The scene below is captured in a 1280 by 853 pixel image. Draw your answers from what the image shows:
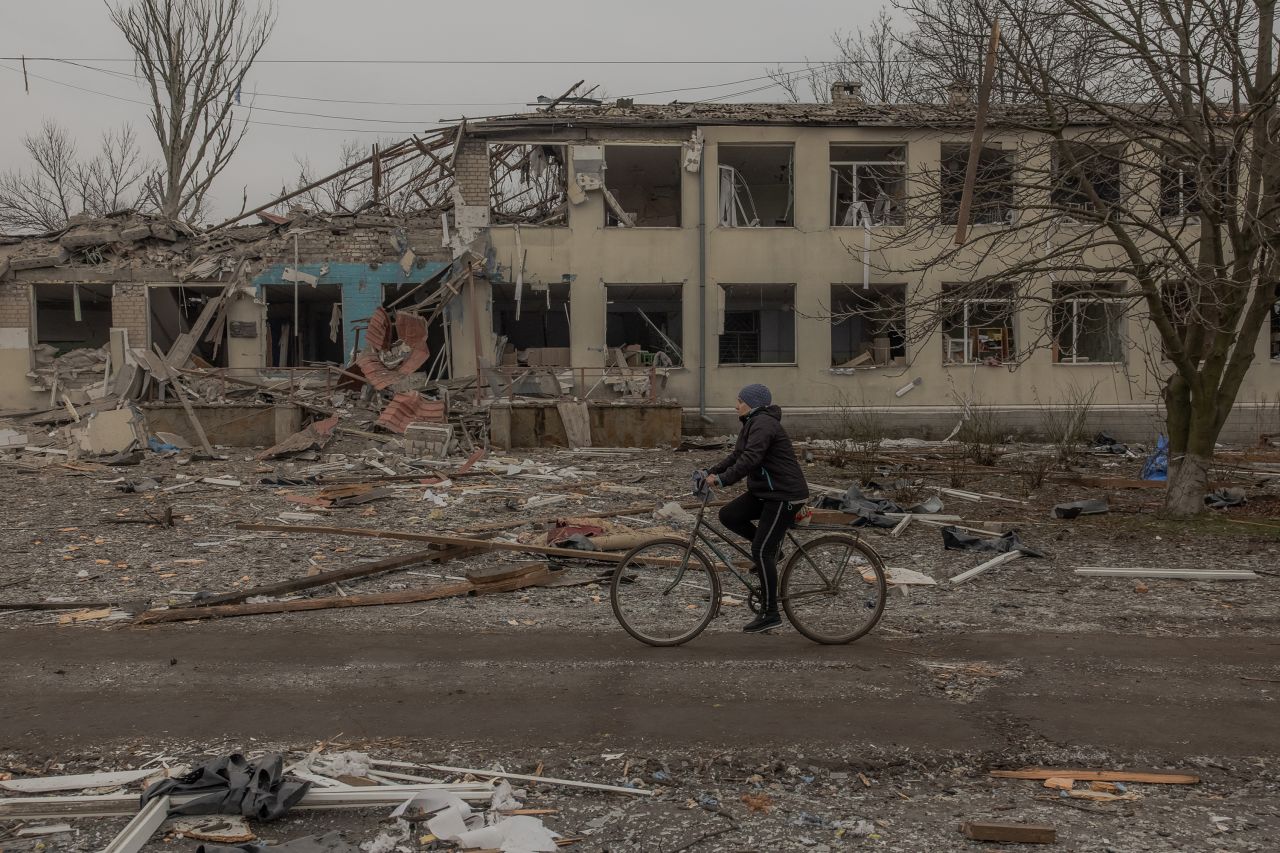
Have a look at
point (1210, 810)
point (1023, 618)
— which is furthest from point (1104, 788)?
point (1023, 618)

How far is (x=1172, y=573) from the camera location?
9.10 m

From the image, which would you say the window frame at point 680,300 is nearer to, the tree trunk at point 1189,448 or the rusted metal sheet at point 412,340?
the rusted metal sheet at point 412,340

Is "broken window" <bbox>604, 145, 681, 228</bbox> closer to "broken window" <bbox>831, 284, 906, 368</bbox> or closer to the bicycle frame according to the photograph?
"broken window" <bbox>831, 284, 906, 368</bbox>

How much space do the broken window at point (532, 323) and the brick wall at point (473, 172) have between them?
6.81 ft

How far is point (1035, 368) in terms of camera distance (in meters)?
23.6

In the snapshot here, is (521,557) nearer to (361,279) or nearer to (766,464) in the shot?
(766,464)

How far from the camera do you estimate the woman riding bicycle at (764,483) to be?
659 centimetres

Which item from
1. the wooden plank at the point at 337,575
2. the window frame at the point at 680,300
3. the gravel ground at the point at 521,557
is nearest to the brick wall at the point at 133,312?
the gravel ground at the point at 521,557

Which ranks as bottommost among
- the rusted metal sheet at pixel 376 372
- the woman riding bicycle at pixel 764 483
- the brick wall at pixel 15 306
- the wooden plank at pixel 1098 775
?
the wooden plank at pixel 1098 775

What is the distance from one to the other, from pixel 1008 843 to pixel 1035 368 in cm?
2166

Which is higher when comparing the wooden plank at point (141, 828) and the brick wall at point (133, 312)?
the brick wall at point (133, 312)

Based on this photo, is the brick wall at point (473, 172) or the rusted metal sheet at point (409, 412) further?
the brick wall at point (473, 172)

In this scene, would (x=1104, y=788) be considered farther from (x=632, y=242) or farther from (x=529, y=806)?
(x=632, y=242)

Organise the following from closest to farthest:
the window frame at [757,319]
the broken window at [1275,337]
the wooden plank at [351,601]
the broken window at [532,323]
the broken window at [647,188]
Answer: the wooden plank at [351,601]
the broken window at [532,323]
the window frame at [757,319]
the broken window at [1275,337]
the broken window at [647,188]
